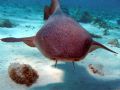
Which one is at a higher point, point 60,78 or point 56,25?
point 56,25

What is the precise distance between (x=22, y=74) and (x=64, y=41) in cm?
232

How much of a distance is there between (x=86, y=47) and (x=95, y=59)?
388 cm

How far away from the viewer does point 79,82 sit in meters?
5.15

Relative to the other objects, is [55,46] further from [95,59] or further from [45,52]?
[95,59]

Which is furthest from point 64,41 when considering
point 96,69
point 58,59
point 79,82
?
point 96,69

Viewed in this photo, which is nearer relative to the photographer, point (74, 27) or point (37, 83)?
point (74, 27)

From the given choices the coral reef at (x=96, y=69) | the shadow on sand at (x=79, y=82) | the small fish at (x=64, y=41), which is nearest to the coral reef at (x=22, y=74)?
the shadow on sand at (x=79, y=82)

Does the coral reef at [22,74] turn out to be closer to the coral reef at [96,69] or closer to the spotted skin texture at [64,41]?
the coral reef at [96,69]

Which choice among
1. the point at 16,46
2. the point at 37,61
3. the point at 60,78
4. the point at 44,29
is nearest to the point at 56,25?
the point at 44,29

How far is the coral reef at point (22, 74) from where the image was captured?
15.3ft

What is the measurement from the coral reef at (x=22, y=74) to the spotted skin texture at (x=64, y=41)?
1877 mm

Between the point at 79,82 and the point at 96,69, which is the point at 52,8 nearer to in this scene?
the point at 79,82

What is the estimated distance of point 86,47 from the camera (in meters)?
2.84

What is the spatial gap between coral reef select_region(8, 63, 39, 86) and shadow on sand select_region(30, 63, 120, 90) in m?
0.23
